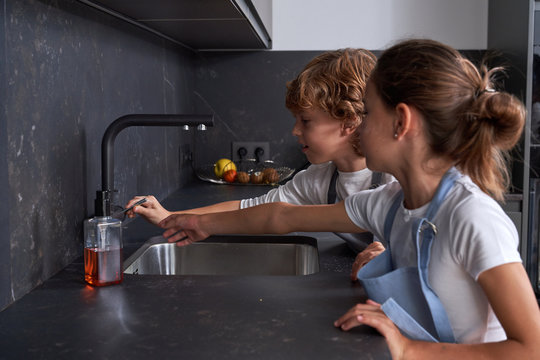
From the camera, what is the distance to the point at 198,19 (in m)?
1.72

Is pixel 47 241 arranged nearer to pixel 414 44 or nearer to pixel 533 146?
pixel 414 44

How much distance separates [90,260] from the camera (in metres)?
1.04

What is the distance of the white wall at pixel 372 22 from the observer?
2.82 m

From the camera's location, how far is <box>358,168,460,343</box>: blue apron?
83 cm

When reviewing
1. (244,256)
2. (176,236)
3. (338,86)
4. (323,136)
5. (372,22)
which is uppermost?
(372,22)

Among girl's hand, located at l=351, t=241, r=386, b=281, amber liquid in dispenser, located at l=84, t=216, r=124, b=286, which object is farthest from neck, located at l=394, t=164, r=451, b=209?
amber liquid in dispenser, located at l=84, t=216, r=124, b=286

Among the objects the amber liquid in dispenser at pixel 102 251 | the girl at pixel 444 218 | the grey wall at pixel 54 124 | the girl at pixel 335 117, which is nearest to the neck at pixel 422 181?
the girl at pixel 444 218

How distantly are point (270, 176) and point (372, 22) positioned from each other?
97 cm

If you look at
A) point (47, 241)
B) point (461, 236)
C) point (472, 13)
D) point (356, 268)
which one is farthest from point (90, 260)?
point (472, 13)

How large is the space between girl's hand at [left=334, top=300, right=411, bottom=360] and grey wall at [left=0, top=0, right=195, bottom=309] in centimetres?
53

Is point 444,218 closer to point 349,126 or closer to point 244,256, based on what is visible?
point 349,126

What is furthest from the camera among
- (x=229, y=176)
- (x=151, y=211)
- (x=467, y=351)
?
(x=229, y=176)

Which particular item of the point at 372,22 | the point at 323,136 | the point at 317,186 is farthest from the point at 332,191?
the point at 372,22

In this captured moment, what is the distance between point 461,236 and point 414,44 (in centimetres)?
32
